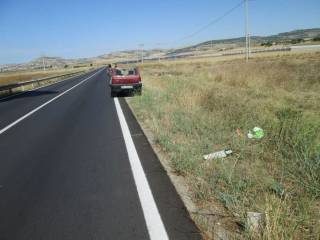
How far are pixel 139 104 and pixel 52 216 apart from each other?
12.0 metres

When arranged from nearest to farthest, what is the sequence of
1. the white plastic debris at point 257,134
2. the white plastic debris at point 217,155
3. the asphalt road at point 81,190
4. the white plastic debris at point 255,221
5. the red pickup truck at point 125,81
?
the white plastic debris at point 255,221, the asphalt road at point 81,190, the white plastic debris at point 217,155, the white plastic debris at point 257,134, the red pickup truck at point 125,81

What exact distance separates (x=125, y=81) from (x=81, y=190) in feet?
53.9

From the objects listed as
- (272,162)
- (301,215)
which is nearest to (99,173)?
(272,162)

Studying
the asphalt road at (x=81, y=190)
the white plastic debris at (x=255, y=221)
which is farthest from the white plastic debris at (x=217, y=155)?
the white plastic debris at (x=255, y=221)

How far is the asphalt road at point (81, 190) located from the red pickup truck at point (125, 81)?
1134 cm

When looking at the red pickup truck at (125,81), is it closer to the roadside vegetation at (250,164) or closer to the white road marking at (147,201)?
the roadside vegetation at (250,164)

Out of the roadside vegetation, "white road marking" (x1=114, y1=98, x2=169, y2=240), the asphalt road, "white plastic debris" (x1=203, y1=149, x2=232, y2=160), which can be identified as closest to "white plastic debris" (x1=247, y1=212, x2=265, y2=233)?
the roadside vegetation

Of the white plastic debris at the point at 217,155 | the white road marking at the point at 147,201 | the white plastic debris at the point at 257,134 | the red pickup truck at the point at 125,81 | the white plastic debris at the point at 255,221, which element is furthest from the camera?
the red pickup truck at the point at 125,81

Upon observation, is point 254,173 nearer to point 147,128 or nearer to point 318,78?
point 147,128

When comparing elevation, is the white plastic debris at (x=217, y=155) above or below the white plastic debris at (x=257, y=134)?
below

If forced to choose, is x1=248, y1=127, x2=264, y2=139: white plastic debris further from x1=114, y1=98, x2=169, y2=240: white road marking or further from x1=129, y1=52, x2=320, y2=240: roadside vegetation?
x1=114, y1=98, x2=169, y2=240: white road marking

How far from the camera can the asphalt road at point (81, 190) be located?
14.0 feet

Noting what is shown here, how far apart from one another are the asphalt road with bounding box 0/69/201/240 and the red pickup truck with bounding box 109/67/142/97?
446 inches

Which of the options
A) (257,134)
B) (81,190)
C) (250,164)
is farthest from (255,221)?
(257,134)
